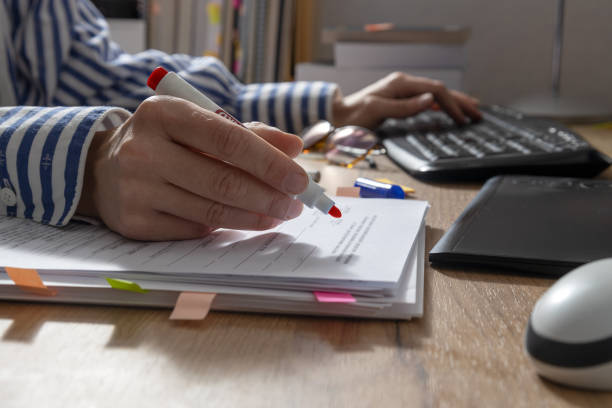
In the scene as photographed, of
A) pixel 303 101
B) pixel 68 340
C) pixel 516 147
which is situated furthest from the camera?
pixel 303 101

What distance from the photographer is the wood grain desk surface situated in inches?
9.7

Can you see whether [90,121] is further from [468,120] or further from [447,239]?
[468,120]

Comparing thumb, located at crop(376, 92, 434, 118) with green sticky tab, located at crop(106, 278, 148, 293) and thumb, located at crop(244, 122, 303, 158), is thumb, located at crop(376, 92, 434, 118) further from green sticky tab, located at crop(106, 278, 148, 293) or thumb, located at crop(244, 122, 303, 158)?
green sticky tab, located at crop(106, 278, 148, 293)

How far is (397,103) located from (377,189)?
44 cm

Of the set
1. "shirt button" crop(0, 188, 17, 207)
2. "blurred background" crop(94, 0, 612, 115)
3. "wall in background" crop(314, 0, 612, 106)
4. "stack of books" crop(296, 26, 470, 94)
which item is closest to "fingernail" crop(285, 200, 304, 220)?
"shirt button" crop(0, 188, 17, 207)

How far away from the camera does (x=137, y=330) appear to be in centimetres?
31

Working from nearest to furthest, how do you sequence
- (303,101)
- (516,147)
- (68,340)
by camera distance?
(68,340) → (516,147) → (303,101)

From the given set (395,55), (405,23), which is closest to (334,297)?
(395,55)

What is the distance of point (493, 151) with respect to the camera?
725 millimetres

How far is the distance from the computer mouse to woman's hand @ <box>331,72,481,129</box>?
0.76 m

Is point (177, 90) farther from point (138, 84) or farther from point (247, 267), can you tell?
point (138, 84)

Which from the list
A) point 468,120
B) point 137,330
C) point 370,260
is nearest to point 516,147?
point 468,120

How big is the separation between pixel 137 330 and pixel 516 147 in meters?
0.56

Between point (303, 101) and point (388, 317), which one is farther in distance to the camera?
point (303, 101)
